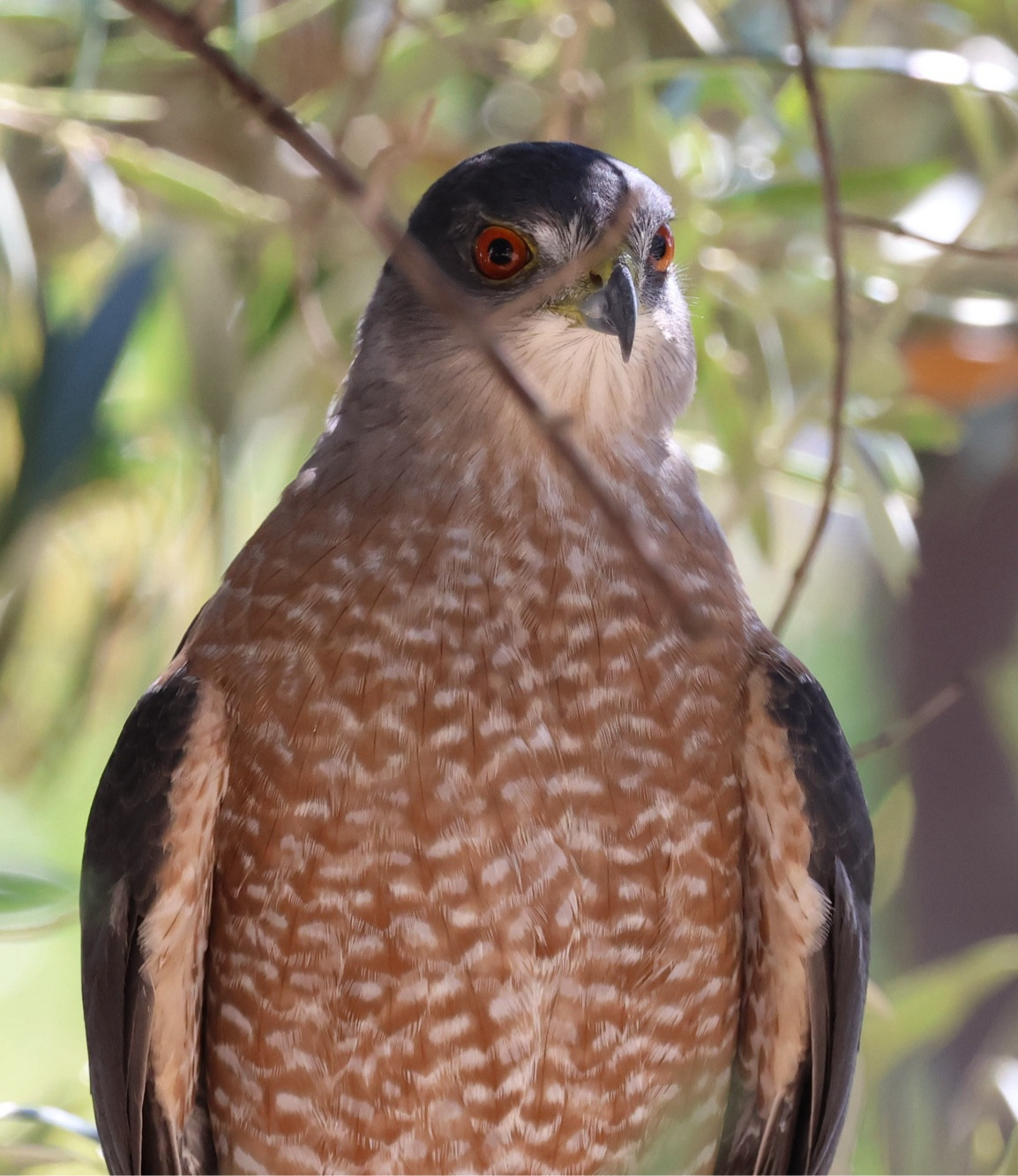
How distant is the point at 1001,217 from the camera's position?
7.48 ft

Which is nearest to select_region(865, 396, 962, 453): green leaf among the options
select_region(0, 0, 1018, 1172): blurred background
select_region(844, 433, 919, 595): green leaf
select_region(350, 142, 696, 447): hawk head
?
select_region(0, 0, 1018, 1172): blurred background

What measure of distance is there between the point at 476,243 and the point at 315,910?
2.42 ft

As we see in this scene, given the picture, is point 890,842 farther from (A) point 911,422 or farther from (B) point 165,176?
(B) point 165,176

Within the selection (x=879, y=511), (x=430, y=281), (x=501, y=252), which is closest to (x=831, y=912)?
(x=879, y=511)

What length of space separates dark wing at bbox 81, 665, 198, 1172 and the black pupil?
562 mm

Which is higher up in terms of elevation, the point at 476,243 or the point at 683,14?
the point at 683,14

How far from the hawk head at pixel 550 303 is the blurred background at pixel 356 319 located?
15 centimetres

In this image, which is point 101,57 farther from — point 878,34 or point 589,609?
point 878,34

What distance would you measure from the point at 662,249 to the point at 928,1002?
957 millimetres

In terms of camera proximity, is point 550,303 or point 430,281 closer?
point 430,281

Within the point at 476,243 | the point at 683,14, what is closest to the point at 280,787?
the point at 476,243

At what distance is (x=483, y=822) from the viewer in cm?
146

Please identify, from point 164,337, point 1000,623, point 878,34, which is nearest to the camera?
point 164,337

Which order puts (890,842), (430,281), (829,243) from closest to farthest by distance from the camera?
(430,281) < (829,243) < (890,842)
